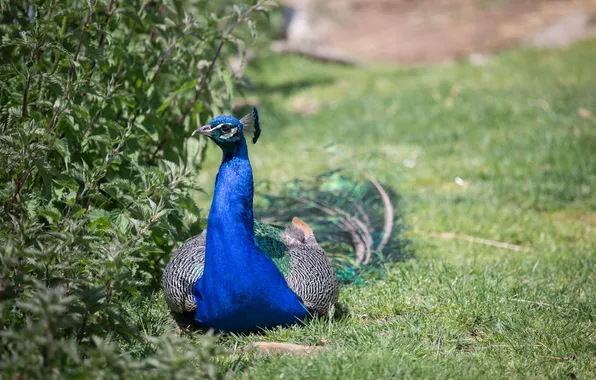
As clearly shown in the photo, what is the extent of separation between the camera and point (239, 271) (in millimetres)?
3006

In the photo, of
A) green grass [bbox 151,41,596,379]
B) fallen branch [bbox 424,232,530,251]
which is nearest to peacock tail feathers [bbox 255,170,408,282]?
green grass [bbox 151,41,596,379]

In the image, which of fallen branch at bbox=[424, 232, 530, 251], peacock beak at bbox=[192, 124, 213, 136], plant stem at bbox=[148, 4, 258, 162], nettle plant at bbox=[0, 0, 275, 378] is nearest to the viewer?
nettle plant at bbox=[0, 0, 275, 378]

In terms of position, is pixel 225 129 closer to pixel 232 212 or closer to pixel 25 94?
pixel 232 212

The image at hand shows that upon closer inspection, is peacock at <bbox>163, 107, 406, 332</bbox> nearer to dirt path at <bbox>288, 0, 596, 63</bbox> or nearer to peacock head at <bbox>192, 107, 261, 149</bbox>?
peacock head at <bbox>192, 107, 261, 149</bbox>

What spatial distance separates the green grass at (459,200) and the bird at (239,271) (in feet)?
0.41

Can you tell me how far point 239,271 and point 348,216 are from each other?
1.64 meters

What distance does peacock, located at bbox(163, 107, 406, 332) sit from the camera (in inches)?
119

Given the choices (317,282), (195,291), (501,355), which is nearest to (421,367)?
(501,355)

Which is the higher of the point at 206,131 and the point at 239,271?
the point at 206,131

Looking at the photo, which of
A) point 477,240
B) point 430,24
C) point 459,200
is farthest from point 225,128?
point 430,24

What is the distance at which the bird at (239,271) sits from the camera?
302 centimetres

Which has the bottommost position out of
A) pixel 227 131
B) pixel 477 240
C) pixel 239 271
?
pixel 477 240

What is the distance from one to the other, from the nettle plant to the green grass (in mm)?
646

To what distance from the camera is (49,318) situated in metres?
2.28
